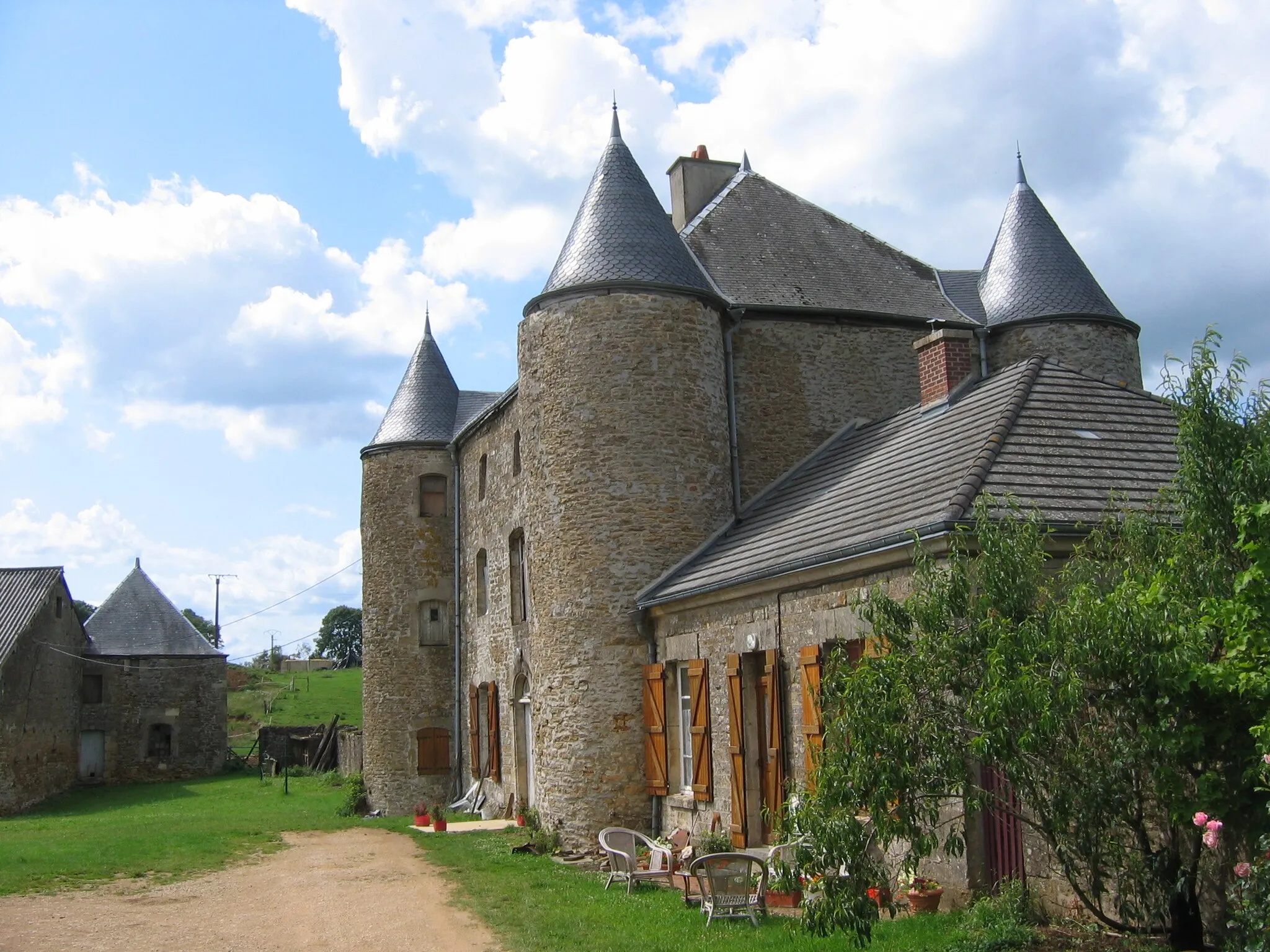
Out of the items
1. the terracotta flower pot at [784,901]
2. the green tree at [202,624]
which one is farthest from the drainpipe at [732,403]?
the green tree at [202,624]

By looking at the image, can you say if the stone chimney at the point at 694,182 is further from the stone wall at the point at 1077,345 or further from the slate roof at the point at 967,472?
the slate roof at the point at 967,472

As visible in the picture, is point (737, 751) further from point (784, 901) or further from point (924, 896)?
point (924, 896)

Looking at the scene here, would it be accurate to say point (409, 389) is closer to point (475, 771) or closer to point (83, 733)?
point (475, 771)

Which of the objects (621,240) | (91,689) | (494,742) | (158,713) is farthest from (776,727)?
(91,689)

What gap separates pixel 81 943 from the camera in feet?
34.7

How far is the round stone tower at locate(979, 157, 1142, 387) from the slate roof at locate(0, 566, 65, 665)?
2453cm

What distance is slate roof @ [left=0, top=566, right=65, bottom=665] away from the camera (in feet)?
96.3

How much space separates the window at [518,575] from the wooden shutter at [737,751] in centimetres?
675

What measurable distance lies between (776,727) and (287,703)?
1588 inches

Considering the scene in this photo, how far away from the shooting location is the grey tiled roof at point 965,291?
63.6 ft

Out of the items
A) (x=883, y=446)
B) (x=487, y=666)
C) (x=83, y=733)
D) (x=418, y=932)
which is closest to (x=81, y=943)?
(x=418, y=932)

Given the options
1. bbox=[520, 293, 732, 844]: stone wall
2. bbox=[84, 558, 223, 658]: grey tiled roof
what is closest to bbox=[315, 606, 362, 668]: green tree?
bbox=[84, 558, 223, 658]: grey tiled roof

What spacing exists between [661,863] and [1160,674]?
24.1 ft

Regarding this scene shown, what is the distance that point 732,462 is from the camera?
17219mm
